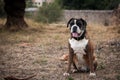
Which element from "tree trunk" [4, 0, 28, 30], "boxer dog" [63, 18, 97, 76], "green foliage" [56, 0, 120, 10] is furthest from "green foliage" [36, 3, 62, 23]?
"boxer dog" [63, 18, 97, 76]

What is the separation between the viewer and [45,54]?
37.8 feet

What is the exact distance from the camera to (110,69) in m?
9.05

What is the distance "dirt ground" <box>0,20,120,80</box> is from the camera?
8688 millimetres

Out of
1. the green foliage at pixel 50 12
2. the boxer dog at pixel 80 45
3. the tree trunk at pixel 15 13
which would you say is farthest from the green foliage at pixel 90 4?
the boxer dog at pixel 80 45

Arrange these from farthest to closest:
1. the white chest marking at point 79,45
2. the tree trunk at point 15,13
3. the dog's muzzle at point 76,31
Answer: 1. the tree trunk at point 15,13
2. the white chest marking at point 79,45
3. the dog's muzzle at point 76,31

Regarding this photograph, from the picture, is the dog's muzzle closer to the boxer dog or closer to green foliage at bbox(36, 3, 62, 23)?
the boxer dog

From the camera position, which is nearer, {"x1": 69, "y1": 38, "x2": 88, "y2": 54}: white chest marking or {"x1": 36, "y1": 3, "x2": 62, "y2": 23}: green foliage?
{"x1": 69, "y1": 38, "x2": 88, "y2": 54}: white chest marking

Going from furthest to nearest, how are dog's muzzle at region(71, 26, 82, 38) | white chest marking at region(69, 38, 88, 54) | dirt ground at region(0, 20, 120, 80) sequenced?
1. dirt ground at region(0, 20, 120, 80)
2. white chest marking at region(69, 38, 88, 54)
3. dog's muzzle at region(71, 26, 82, 38)

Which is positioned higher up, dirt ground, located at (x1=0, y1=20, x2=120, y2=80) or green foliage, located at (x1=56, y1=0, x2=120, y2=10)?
dirt ground, located at (x1=0, y1=20, x2=120, y2=80)

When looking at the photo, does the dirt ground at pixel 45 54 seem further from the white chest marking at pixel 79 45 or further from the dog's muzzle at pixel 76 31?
the dog's muzzle at pixel 76 31

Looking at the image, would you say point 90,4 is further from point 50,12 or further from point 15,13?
point 15,13

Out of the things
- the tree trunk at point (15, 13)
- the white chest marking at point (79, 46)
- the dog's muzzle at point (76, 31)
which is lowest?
the tree trunk at point (15, 13)

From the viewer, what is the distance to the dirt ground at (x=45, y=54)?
8.69m

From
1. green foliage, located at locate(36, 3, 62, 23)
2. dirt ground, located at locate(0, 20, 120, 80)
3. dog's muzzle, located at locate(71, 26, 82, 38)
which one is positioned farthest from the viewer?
green foliage, located at locate(36, 3, 62, 23)
